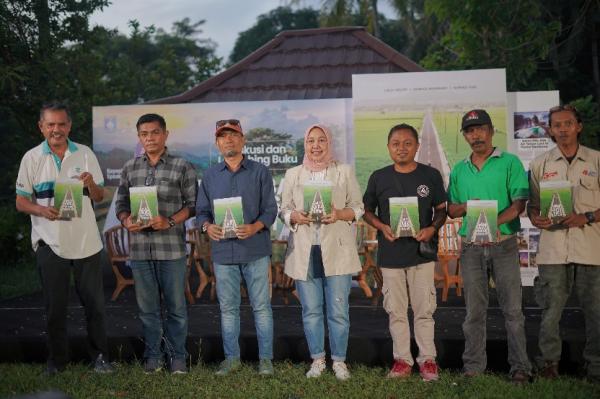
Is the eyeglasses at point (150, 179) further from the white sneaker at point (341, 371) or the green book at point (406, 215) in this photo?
the white sneaker at point (341, 371)

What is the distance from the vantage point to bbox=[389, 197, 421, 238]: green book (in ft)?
16.9

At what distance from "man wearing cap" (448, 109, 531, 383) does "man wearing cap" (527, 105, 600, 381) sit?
0.57 feet

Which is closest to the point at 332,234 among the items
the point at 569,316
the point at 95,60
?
the point at 569,316

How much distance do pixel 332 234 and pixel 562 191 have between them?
4.87ft

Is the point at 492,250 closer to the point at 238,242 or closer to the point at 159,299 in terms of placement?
the point at 238,242

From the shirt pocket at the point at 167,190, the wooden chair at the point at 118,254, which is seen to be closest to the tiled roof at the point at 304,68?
the wooden chair at the point at 118,254

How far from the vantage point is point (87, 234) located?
18.0 feet

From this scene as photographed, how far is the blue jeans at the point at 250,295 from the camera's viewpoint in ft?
17.7

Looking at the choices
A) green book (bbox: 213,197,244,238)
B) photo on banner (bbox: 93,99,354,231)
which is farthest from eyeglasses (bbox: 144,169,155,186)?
photo on banner (bbox: 93,99,354,231)

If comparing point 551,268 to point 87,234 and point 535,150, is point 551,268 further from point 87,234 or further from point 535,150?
point 535,150

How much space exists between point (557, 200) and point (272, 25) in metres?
32.0

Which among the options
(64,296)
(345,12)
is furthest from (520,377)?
(345,12)

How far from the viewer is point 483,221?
16.4 ft

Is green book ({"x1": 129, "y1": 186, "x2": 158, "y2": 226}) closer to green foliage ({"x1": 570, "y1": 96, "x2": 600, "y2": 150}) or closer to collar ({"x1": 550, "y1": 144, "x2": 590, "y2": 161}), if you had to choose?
collar ({"x1": 550, "y1": 144, "x2": 590, "y2": 161})
